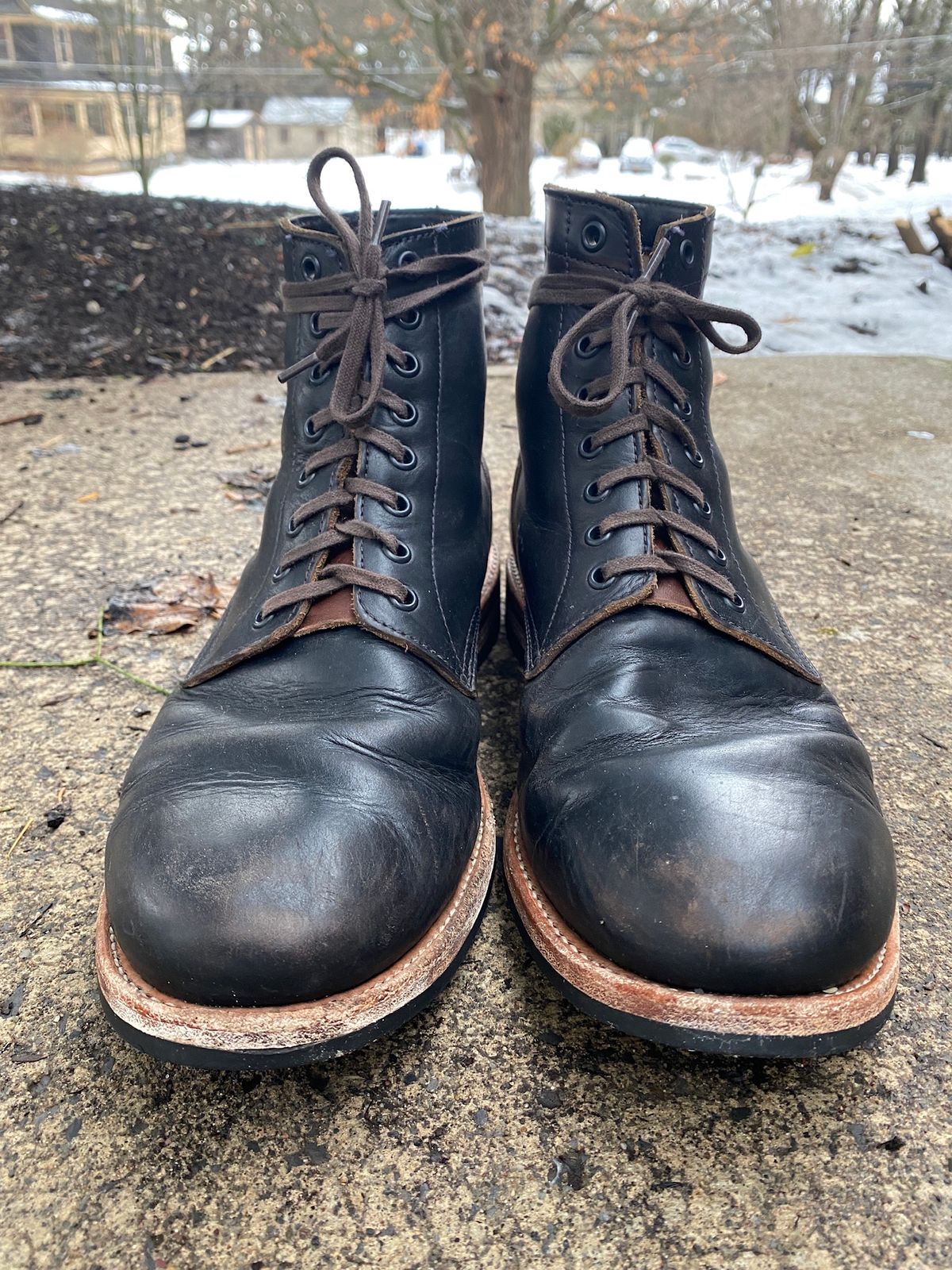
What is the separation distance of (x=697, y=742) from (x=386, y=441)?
579 mm

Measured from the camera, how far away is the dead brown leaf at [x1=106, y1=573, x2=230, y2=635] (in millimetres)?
1710

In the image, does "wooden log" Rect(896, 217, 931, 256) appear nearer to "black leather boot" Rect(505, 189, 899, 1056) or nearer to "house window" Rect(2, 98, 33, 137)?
"black leather boot" Rect(505, 189, 899, 1056)

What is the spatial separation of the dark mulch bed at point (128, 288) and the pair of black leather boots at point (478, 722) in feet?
8.11

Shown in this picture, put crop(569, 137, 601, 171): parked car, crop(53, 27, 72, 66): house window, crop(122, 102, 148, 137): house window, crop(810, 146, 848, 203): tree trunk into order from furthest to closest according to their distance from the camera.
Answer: crop(569, 137, 601, 171): parked car → crop(810, 146, 848, 203): tree trunk → crop(122, 102, 148, 137): house window → crop(53, 27, 72, 66): house window

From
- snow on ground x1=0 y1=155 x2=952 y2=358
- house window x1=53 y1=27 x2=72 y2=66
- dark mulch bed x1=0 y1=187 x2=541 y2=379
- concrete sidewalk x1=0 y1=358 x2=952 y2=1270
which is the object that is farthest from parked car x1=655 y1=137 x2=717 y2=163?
concrete sidewalk x1=0 y1=358 x2=952 y2=1270

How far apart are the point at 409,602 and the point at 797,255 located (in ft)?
17.4

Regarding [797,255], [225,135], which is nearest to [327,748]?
[797,255]

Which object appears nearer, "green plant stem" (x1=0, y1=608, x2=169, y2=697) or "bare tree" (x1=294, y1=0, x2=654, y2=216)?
"green plant stem" (x1=0, y1=608, x2=169, y2=697)

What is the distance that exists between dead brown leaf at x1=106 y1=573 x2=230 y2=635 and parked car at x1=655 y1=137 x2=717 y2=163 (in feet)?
34.0

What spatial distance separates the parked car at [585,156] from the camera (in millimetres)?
11547

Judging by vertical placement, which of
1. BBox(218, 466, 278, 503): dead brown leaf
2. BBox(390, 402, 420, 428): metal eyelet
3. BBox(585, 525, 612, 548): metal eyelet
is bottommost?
BBox(218, 466, 278, 503): dead brown leaf

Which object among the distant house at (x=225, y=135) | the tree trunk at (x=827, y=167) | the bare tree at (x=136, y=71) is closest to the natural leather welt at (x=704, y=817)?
the bare tree at (x=136, y=71)

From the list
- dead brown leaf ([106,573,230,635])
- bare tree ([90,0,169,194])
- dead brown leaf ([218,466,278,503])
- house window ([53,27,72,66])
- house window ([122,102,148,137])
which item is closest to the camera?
dead brown leaf ([106,573,230,635])

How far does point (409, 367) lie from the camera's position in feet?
4.09
